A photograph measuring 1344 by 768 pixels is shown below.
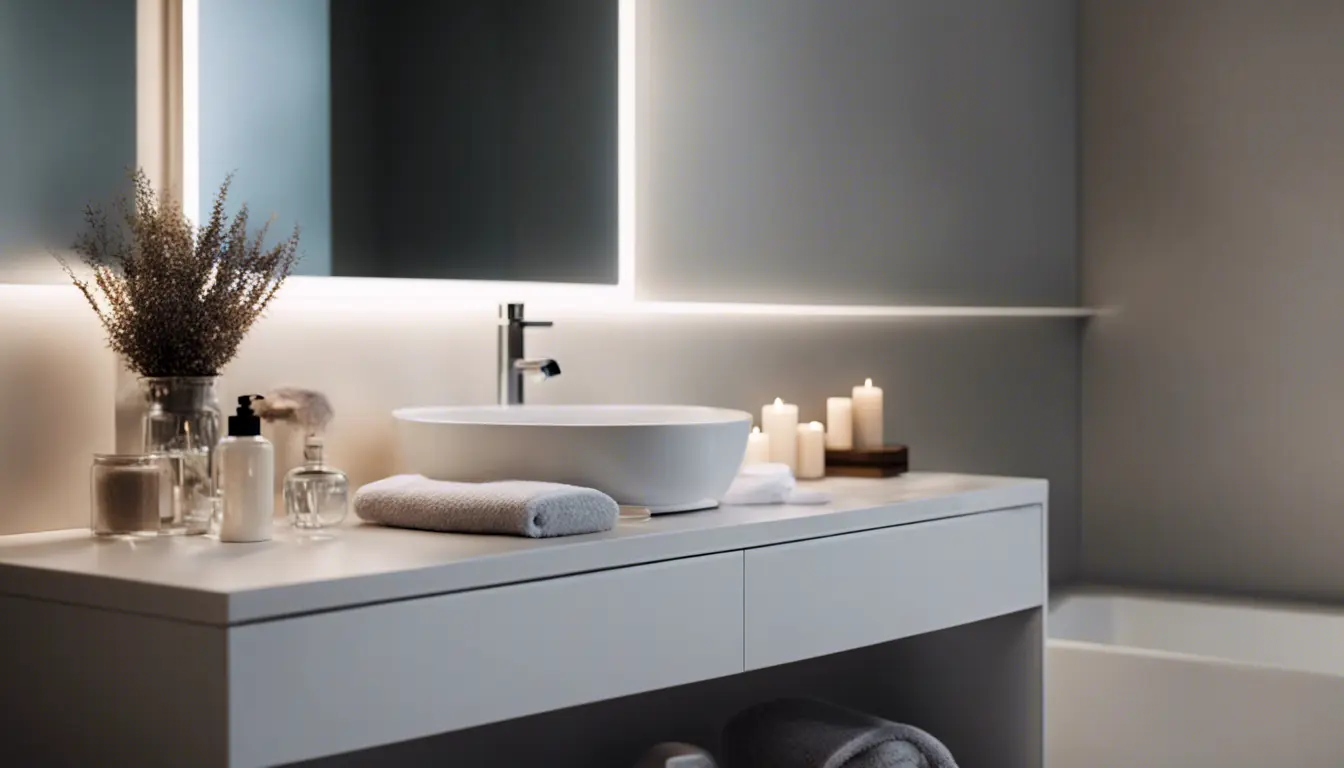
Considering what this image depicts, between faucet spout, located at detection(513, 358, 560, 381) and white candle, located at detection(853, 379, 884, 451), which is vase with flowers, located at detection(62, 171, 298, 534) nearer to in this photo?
faucet spout, located at detection(513, 358, 560, 381)

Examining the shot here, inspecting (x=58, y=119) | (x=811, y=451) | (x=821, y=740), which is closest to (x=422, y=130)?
(x=58, y=119)

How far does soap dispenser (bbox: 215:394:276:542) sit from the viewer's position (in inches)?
67.0

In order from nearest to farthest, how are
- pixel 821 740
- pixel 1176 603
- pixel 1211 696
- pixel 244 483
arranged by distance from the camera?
pixel 244 483 → pixel 821 740 → pixel 1211 696 → pixel 1176 603

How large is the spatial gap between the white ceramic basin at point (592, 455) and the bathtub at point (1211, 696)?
1.22 metres

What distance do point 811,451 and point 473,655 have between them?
113 centimetres

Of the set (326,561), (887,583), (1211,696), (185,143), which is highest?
(185,143)

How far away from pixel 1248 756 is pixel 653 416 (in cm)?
137

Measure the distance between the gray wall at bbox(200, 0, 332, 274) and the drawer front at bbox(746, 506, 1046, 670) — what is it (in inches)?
29.9

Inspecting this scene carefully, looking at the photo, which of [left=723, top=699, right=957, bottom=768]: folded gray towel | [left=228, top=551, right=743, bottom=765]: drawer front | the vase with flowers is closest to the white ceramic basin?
[left=228, top=551, right=743, bottom=765]: drawer front

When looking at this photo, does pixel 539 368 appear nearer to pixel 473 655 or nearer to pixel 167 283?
pixel 167 283

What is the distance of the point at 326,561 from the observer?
1.57 metres

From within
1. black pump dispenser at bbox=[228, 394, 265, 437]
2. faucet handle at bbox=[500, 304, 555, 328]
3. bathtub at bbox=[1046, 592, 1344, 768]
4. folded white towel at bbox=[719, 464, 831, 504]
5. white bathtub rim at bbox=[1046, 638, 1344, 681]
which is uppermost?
faucet handle at bbox=[500, 304, 555, 328]

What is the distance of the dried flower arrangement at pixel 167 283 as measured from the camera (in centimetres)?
177

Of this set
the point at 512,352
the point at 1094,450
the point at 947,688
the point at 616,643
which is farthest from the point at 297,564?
the point at 1094,450
